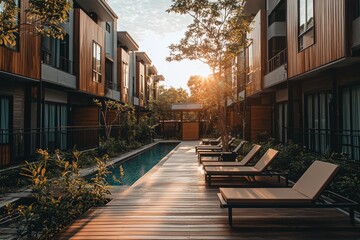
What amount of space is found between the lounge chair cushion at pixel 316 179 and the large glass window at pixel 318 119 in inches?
227

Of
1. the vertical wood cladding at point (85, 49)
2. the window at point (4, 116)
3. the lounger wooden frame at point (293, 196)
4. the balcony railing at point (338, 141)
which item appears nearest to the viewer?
the lounger wooden frame at point (293, 196)

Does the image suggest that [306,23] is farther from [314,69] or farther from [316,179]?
[316,179]

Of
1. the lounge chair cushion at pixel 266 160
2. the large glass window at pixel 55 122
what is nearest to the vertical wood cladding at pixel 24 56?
the large glass window at pixel 55 122

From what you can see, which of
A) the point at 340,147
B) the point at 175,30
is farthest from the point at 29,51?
the point at 340,147

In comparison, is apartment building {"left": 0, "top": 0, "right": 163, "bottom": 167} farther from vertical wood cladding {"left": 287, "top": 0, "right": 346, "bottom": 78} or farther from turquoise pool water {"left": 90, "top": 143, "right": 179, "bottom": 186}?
vertical wood cladding {"left": 287, "top": 0, "right": 346, "bottom": 78}

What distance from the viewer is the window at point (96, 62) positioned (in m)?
18.7

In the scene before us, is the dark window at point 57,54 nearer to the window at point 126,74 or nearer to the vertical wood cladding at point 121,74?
the vertical wood cladding at point 121,74

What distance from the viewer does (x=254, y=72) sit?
18453mm

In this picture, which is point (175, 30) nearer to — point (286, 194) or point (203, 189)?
point (203, 189)

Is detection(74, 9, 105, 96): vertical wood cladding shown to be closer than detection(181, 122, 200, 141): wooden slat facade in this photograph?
Yes

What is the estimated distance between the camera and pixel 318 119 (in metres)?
12.4

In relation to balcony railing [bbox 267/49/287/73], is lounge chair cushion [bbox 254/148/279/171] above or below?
below

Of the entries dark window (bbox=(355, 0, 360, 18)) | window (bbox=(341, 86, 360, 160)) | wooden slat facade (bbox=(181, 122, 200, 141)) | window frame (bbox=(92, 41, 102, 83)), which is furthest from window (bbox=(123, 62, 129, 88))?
dark window (bbox=(355, 0, 360, 18))

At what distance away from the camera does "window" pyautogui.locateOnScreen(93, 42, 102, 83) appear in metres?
18.7
